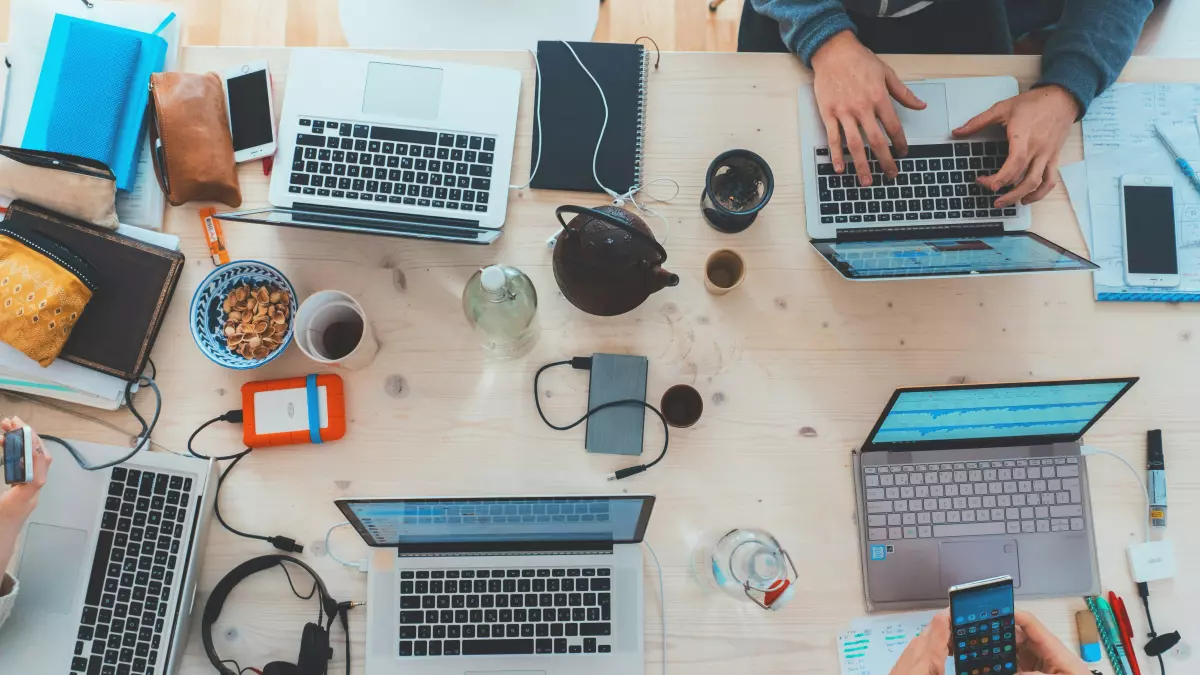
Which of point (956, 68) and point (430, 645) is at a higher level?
point (956, 68)

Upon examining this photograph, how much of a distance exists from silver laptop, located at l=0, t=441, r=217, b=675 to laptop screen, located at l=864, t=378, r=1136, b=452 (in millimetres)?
982

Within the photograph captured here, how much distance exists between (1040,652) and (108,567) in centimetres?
125

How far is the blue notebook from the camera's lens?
104cm

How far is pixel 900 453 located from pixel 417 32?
3.81 feet

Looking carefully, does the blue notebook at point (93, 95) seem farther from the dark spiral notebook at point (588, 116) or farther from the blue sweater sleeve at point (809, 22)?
the blue sweater sleeve at point (809, 22)

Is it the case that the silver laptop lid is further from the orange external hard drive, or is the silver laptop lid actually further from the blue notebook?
the blue notebook

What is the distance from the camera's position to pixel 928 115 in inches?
42.9

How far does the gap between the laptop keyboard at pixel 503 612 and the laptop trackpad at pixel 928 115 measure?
0.84 metres

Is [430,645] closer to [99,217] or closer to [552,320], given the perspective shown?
[552,320]

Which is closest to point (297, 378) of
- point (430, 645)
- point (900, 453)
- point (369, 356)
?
point (369, 356)

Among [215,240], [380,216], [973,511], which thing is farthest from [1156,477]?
[215,240]

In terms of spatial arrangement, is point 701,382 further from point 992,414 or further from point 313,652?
point 313,652

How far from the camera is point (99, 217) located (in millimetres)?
1010

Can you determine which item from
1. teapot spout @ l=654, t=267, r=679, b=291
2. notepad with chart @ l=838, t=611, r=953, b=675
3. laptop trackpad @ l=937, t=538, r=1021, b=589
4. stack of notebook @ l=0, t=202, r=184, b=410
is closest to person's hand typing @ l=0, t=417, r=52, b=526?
stack of notebook @ l=0, t=202, r=184, b=410
